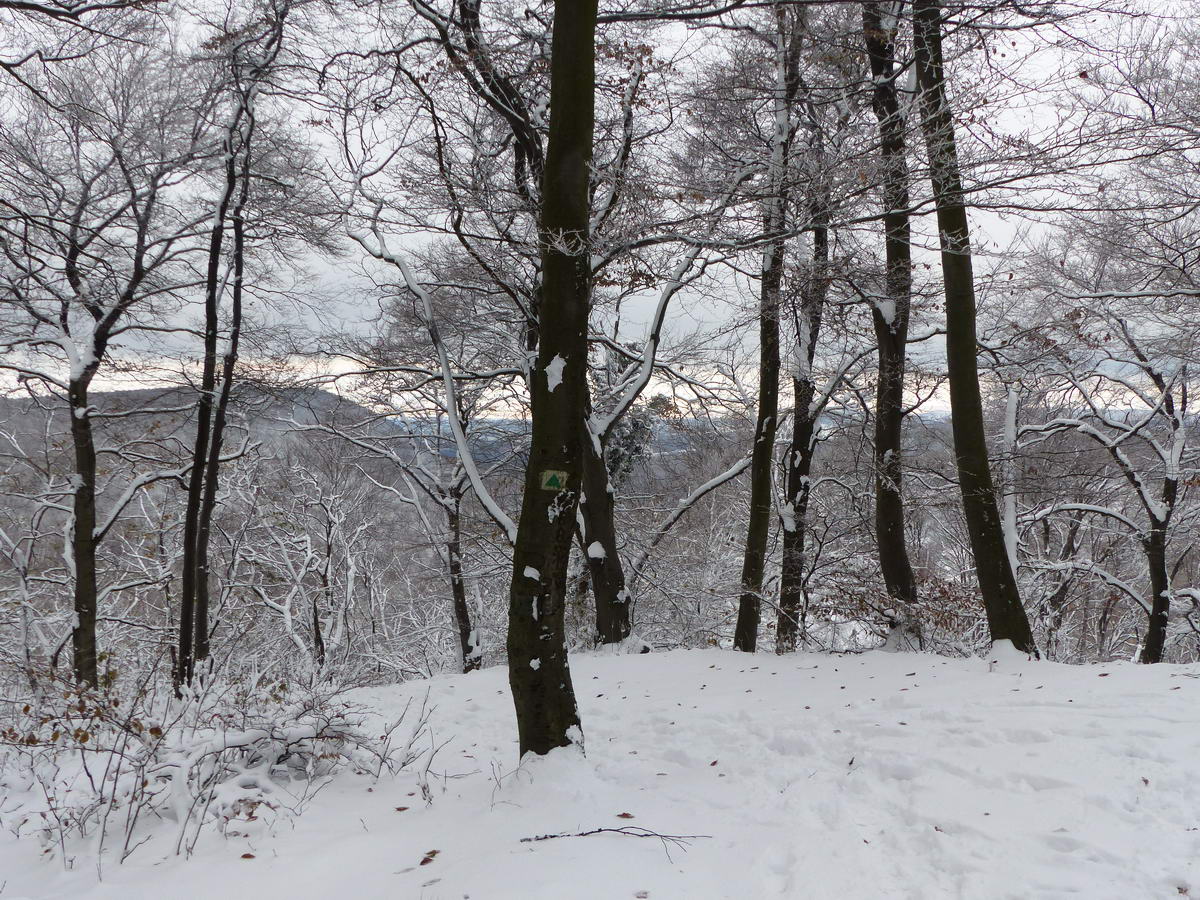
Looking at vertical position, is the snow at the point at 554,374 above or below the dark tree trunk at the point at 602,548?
above

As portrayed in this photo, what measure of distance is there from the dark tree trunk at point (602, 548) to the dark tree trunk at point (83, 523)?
7.48 meters

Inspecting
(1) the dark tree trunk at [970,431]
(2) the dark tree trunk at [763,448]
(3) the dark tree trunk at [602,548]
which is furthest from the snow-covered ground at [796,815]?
(3) the dark tree trunk at [602,548]

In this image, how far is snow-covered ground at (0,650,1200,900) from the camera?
2.93m

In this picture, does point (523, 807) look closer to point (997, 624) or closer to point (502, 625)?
point (997, 624)

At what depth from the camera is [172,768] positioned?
160 inches

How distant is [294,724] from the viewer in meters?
4.73

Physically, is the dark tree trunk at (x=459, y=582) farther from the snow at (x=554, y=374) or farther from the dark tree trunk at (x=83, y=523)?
the snow at (x=554, y=374)

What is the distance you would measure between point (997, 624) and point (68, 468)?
1662cm

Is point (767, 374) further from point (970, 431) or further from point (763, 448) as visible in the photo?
point (970, 431)

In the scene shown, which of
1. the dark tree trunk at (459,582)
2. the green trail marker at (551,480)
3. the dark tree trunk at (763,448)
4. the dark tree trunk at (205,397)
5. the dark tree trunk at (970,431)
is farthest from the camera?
the dark tree trunk at (459,582)

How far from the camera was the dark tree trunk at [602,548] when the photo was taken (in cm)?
1036

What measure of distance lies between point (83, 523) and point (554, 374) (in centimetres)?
Answer: 986

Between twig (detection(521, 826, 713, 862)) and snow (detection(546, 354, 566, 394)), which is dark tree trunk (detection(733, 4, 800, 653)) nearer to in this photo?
snow (detection(546, 354, 566, 394))

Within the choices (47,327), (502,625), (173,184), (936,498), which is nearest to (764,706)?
(936,498)
